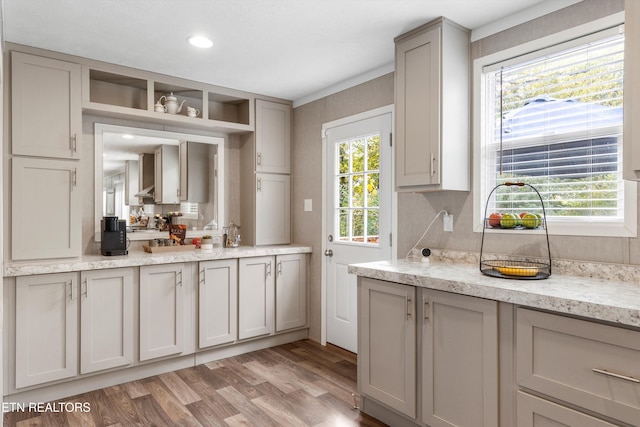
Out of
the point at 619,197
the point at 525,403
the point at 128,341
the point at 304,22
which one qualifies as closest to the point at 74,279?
the point at 128,341

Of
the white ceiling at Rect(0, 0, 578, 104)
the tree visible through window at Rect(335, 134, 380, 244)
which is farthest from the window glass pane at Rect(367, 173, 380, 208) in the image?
the white ceiling at Rect(0, 0, 578, 104)

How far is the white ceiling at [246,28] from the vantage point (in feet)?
7.62

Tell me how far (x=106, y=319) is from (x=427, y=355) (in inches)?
88.6

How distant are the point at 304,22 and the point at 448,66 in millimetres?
932

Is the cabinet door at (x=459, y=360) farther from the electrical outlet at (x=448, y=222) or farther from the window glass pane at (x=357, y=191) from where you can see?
the window glass pane at (x=357, y=191)

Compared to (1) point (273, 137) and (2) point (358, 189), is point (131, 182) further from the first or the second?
(2) point (358, 189)

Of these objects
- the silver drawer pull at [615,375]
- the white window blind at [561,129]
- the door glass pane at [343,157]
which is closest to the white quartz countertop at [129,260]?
the door glass pane at [343,157]

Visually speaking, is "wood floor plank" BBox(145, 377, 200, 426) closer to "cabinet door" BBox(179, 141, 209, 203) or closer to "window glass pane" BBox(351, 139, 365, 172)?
"cabinet door" BBox(179, 141, 209, 203)

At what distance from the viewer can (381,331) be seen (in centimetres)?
240

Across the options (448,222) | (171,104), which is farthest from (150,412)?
(171,104)

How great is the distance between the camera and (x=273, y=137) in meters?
4.12

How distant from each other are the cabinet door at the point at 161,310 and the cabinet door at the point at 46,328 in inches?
17.5

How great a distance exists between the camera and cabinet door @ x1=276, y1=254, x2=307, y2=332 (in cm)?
383

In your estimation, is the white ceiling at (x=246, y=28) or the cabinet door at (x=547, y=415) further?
the white ceiling at (x=246, y=28)
